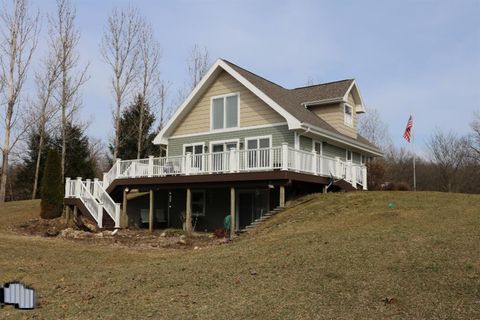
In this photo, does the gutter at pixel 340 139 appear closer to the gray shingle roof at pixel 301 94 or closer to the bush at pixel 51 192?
the gray shingle roof at pixel 301 94

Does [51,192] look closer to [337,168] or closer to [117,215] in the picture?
[117,215]

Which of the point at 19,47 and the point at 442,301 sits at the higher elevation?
the point at 19,47

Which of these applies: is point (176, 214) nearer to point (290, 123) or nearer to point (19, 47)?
point (290, 123)

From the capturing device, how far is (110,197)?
23094 millimetres

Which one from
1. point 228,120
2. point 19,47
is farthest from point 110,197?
point 19,47

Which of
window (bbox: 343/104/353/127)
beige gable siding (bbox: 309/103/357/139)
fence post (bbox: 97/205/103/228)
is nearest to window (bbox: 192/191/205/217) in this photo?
fence post (bbox: 97/205/103/228)

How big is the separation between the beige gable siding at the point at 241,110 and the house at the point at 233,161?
0.05m

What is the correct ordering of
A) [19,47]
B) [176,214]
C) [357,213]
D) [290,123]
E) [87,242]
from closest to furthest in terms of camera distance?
1. [357,213]
2. [87,242]
3. [290,123]
4. [176,214]
5. [19,47]

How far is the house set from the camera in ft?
63.9

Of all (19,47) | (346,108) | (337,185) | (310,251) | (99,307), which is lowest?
(99,307)

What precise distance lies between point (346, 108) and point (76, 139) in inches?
983

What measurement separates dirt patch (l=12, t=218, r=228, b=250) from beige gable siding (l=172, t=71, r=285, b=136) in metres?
6.06

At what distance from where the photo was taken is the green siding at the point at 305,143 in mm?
21962

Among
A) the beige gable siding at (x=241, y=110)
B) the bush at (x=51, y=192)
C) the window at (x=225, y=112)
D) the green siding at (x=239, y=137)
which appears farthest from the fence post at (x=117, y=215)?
the window at (x=225, y=112)
